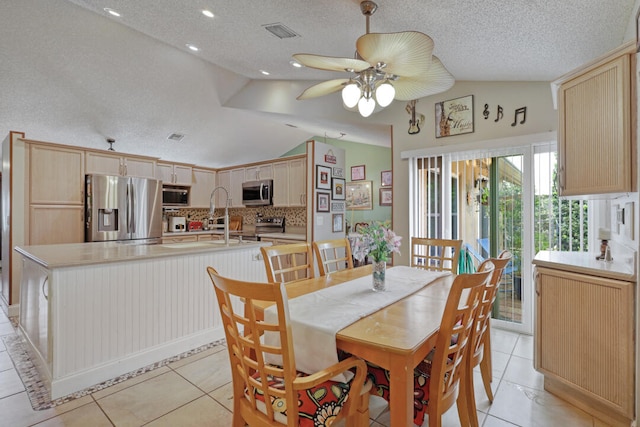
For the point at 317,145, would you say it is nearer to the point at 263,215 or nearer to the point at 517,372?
the point at 263,215

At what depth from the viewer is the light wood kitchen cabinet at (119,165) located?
443cm

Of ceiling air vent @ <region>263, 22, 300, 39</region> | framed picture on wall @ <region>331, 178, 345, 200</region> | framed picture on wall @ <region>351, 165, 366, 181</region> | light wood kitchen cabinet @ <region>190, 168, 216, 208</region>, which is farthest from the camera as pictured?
framed picture on wall @ <region>351, 165, 366, 181</region>

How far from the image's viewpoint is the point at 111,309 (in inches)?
87.7

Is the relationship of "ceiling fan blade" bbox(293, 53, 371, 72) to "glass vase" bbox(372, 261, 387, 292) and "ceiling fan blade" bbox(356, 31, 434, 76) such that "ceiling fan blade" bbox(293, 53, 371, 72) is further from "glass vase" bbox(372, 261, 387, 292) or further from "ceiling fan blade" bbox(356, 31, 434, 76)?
"glass vase" bbox(372, 261, 387, 292)

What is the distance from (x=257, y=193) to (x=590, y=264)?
4995mm

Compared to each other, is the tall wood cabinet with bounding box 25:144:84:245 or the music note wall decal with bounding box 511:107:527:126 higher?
the music note wall decal with bounding box 511:107:527:126

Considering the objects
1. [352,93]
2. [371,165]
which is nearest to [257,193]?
[371,165]

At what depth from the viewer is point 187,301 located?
2717 mm

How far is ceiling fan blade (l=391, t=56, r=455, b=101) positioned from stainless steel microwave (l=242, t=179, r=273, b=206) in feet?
12.5

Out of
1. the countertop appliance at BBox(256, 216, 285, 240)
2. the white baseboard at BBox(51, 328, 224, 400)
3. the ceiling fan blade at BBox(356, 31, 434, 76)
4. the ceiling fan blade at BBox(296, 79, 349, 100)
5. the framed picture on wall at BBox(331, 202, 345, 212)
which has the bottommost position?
the white baseboard at BBox(51, 328, 224, 400)

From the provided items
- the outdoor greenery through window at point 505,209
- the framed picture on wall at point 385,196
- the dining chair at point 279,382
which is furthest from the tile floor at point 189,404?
the framed picture on wall at point 385,196

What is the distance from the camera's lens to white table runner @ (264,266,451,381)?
1.22 metres

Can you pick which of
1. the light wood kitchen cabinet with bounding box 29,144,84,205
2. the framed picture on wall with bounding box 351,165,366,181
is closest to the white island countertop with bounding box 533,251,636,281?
the framed picture on wall with bounding box 351,165,366,181

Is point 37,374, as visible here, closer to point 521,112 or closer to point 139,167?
point 139,167
